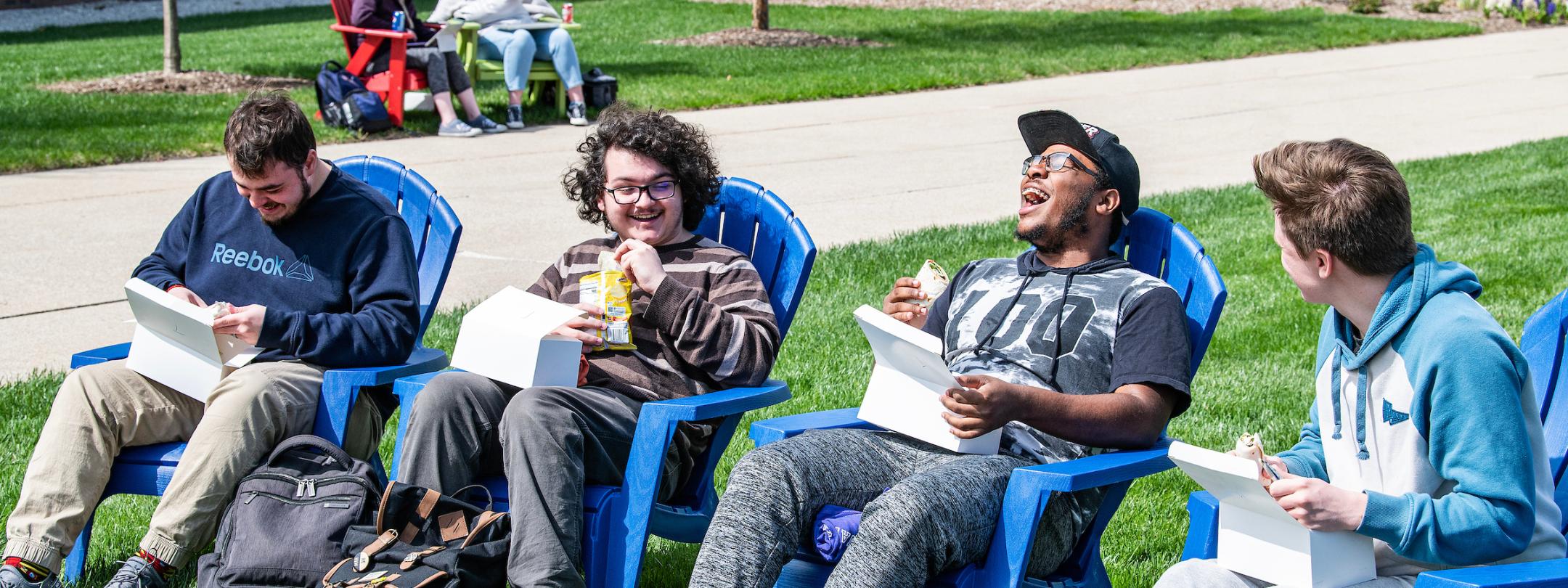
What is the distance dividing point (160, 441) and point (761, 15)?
1476 cm

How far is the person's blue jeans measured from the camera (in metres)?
11.4

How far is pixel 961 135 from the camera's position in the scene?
11.4 m

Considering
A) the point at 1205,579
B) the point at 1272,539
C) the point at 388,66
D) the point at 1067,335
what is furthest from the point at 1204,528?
the point at 388,66

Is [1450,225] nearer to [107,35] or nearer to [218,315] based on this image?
[218,315]

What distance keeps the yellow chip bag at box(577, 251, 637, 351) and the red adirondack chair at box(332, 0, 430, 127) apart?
24.1 feet

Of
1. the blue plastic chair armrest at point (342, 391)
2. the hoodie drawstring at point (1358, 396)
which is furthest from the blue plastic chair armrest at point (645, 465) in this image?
the hoodie drawstring at point (1358, 396)

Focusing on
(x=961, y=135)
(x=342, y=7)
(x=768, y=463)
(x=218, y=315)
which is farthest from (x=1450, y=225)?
(x=342, y=7)

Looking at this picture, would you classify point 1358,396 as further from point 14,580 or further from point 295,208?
point 14,580

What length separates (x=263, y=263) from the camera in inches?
155

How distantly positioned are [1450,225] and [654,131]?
557 centimetres

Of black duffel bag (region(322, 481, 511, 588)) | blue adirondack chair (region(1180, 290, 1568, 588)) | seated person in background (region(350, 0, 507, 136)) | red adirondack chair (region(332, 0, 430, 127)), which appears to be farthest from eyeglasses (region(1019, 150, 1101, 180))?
seated person in background (region(350, 0, 507, 136))

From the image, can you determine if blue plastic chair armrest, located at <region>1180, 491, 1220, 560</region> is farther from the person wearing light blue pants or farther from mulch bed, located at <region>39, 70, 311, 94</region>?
mulch bed, located at <region>39, 70, 311, 94</region>

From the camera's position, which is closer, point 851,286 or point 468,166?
point 851,286

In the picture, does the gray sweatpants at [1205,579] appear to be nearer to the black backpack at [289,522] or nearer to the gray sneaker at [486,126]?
the black backpack at [289,522]
